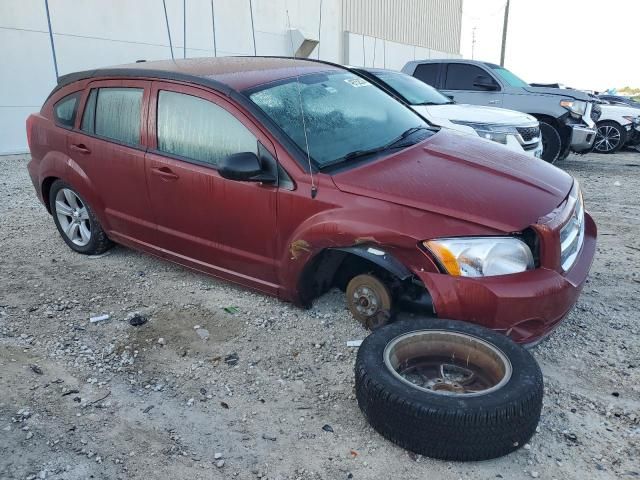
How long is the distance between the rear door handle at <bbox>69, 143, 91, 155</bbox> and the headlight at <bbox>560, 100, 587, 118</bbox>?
8151 millimetres

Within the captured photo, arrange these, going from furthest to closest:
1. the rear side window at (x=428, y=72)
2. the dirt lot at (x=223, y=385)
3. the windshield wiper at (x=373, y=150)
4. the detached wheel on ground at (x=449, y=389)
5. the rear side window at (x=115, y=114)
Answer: the rear side window at (x=428, y=72)
the rear side window at (x=115, y=114)
the windshield wiper at (x=373, y=150)
the dirt lot at (x=223, y=385)
the detached wheel on ground at (x=449, y=389)

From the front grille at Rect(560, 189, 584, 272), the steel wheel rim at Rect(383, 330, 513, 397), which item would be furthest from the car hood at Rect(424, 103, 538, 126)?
the steel wheel rim at Rect(383, 330, 513, 397)

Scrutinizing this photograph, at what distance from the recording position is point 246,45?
15.7 meters

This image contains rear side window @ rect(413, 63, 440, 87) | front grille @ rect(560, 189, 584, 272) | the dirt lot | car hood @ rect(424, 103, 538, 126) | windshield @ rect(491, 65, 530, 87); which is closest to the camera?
the dirt lot

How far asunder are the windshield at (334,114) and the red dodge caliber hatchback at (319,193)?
0.5 inches

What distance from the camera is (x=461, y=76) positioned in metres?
10.2

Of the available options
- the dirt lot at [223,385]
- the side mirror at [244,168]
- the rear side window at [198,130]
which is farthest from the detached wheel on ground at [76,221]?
the side mirror at [244,168]

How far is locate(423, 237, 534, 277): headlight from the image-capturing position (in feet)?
9.15

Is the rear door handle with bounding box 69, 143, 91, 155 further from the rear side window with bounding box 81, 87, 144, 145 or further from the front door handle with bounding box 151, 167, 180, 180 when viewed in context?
the front door handle with bounding box 151, 167, 180, 180

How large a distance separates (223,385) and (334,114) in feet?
6.18

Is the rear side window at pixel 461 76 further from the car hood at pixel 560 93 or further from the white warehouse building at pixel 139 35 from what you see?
the white warehouse building at pixel 139 35

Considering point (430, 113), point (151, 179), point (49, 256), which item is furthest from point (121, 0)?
point (151, 179)

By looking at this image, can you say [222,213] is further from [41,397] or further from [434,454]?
[434,454]

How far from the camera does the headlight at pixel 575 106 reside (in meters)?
9.49
